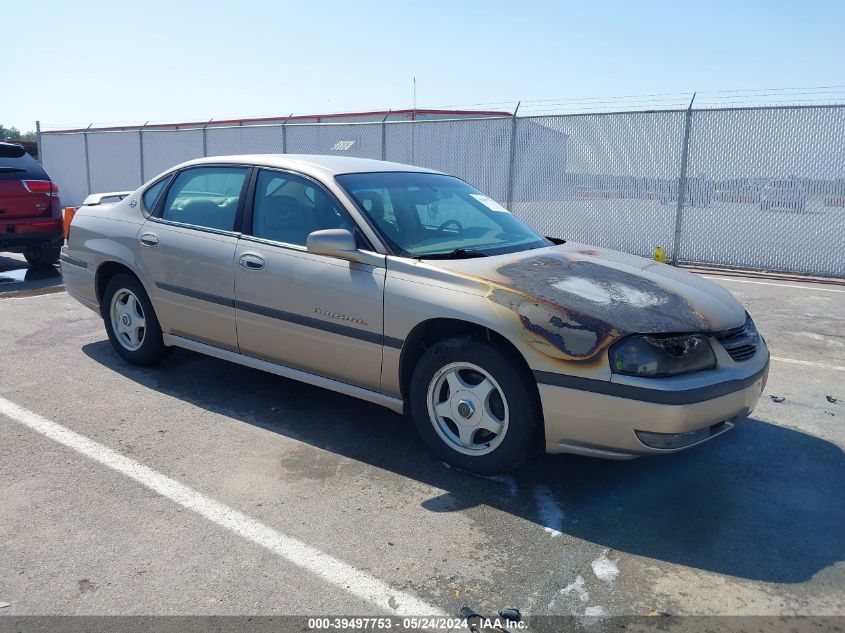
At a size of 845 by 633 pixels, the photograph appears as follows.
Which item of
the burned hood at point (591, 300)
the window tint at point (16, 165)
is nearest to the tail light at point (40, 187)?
the window tint at point (16, 165)

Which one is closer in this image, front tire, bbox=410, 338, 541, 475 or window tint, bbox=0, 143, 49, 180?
front tire, bbox=410, 338, 541, 475

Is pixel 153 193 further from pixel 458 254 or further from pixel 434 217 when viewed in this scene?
pixel 458 254

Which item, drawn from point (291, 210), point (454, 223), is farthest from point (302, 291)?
point (454, 223)

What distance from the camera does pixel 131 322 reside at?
5.42 meters

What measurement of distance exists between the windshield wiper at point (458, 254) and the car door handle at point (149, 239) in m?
2.12

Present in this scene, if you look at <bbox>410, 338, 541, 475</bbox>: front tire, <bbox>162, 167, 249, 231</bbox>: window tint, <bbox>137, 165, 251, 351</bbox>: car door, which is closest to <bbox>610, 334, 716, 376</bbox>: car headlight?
<bbox>410, 338, 541, 475</bbox>: front tire

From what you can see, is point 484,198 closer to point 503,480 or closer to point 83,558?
point 503,480

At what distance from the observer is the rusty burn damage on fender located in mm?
3314

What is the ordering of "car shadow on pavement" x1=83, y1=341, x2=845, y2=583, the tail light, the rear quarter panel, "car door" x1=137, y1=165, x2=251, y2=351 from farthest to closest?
the tail light < the rear quarter panel < "car door" x1=137, y1=165, x2=251, y2=351 < "car shadow on pavement" x1=83, y1=341, x2=845, y2=583

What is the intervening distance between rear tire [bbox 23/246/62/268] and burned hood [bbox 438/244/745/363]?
26.2ft

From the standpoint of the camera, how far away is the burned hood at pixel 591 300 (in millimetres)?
3330

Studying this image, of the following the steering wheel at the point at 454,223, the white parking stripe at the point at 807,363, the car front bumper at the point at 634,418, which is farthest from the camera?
the white parking stripe at the point at 807,363

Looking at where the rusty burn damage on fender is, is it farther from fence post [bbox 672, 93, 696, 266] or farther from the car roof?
fence post [bbox 672, 93, 696, 266]

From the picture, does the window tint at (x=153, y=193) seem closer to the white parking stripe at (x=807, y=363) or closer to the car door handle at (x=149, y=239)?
the car door handle at (x=149, y=239)
